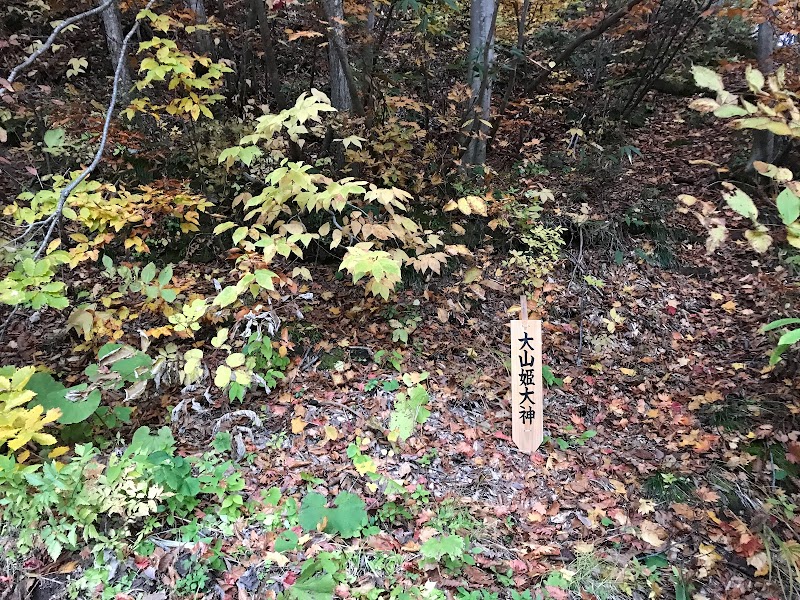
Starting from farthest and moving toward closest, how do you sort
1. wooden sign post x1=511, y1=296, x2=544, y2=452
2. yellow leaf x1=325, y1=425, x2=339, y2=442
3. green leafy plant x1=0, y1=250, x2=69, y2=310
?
wooden sign post x1=511, y1=296, x2=544, y2=452 → yellow leaf x1=325, y1=425, x2=339, y2=442 → green leafy plant x1=0, y1=250, x2=69, y2=310

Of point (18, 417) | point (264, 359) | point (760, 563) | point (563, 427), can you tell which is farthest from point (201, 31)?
point (760, 563)

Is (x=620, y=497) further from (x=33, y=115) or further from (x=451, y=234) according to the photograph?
→ (x=33, y=115)

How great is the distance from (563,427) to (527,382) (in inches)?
29.7

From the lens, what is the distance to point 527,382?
393 centimetres

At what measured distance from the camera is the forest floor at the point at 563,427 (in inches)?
120

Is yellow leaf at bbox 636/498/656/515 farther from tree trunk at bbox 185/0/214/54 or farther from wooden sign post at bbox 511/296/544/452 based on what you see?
tree trunk at bbox 185/0/214/54

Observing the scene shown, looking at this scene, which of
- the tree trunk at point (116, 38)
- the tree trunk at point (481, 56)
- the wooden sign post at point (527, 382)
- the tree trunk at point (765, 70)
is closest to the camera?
the wooden sign post at point (527, 382)

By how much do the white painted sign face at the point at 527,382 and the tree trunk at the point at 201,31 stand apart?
4.97 meters

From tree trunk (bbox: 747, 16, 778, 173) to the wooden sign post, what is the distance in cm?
429

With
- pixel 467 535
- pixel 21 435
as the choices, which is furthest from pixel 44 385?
pixel 467 535

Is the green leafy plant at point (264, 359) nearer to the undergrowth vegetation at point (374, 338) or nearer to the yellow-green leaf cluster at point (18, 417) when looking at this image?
the undergrowth vegetation at point (374, 338)

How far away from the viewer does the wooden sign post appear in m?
3.92

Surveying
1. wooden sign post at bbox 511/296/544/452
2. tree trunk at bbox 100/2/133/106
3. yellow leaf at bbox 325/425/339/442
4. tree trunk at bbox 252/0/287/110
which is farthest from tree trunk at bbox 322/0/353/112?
yellow leaf at bbox 325/425/339/442

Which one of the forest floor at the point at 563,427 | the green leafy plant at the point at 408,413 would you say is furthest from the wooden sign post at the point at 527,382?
the green leafy plant at the point at 408,413
